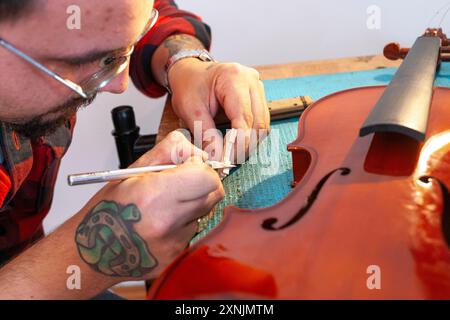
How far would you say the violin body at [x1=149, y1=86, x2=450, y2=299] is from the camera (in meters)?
0.40

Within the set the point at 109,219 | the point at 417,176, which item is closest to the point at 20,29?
the point at 109,219

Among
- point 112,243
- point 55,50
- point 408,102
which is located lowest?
point 112,243

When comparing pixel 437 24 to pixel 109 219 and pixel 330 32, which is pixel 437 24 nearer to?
pixel 330 32

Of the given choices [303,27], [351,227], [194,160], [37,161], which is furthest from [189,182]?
[303,27]

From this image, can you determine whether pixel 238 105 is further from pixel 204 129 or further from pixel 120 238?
pixel 120 238

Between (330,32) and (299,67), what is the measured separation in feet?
0.95

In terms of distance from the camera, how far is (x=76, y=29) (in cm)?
60

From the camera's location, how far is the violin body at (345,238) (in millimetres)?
396

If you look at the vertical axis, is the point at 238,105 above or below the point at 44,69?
below

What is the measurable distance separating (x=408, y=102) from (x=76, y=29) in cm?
42

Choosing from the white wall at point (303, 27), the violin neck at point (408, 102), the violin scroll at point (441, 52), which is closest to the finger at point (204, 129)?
the violin neck at point (408, 102)

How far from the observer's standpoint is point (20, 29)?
0.57m
